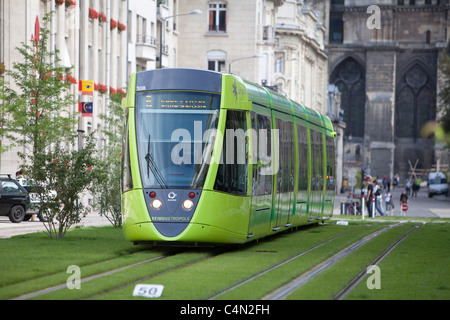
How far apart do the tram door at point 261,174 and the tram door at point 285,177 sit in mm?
927

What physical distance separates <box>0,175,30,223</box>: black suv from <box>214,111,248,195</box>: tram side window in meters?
13.8

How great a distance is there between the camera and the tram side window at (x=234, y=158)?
18250mm

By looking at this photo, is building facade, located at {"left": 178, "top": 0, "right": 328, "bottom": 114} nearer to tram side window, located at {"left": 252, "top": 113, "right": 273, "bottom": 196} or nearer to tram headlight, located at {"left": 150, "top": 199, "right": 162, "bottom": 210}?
tram side window, located at {"left": 252, "top": 113, "right": 273, "bottom": 196}

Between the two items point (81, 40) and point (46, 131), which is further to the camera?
point (81, 40)

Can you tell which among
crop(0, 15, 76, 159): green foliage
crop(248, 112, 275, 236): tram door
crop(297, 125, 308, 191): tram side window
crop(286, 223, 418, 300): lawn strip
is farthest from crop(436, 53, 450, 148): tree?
crop(248, 112, 275, 236): tram door

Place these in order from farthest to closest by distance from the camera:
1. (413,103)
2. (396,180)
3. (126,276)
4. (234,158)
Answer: (413,103) < (396,180) < (234,158) < (126,276)

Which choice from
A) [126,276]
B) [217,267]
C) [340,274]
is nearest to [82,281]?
[126,276]

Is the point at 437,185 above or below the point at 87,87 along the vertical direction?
below

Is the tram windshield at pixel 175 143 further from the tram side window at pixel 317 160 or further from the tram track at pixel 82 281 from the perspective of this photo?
the tram side window at pixel 317 160

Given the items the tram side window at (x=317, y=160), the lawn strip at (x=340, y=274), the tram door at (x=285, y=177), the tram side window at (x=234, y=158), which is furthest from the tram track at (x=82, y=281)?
the tram side window at (x=317, y=160)

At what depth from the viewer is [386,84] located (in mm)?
131000

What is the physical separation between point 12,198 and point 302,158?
9845 mm

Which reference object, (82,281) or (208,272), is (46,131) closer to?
(208,272)
